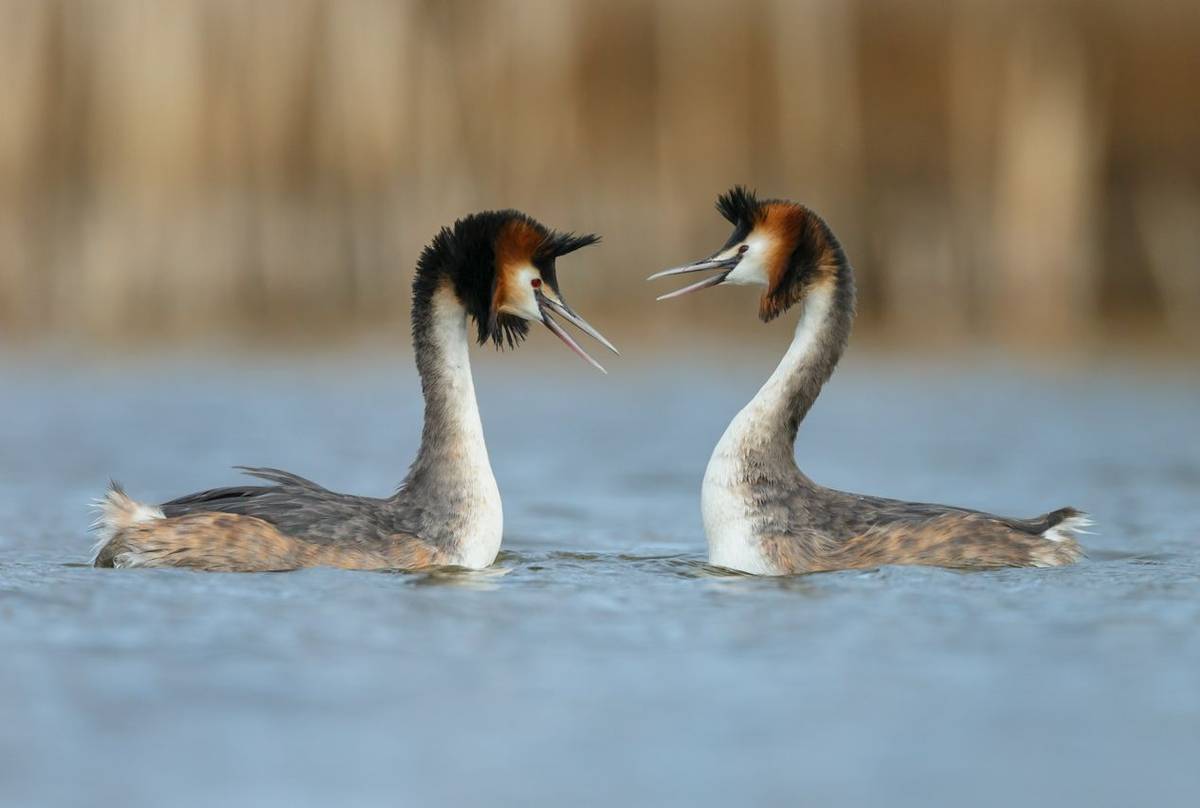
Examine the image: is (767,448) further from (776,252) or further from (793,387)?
(776,252)

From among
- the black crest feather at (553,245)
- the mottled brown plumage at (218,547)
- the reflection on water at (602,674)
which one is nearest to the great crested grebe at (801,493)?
the reflection on water at (602,674)

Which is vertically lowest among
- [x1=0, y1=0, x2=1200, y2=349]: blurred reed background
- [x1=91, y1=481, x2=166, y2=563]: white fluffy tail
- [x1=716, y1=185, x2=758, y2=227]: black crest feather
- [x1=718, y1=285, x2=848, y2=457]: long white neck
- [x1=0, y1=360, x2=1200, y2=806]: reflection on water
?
[x1=0, y1=360, x2=1200, y2=806]: reflection on water

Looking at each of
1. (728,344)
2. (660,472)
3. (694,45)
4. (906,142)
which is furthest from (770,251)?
(906,142)

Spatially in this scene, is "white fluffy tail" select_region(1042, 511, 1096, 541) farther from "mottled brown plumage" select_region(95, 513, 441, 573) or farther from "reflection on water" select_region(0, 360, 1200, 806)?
"mottled brown plumage" select_region(95, 513, 441, 573)

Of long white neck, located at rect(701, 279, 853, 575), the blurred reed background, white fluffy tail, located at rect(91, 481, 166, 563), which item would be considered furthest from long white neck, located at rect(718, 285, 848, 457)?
the blurred reed background

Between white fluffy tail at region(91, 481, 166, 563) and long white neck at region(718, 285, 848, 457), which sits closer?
white fluffy tail at region(91, 481, 166, 563)

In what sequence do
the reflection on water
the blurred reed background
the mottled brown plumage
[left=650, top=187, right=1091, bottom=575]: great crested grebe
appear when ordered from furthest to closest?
the blurred reed background
[left=650, top=187, right=1091, bottom=575]: great crested grebe
the mottled brown plumage
the reflection on water

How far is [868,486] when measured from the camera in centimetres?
1335

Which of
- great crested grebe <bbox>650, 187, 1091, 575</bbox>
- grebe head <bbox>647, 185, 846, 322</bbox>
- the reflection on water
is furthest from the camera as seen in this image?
grebe head <bbox>647, 185, 846, 322</bbox>

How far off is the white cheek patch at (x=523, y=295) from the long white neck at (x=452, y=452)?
24cm

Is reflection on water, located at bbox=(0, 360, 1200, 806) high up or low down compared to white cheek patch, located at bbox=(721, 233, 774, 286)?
down

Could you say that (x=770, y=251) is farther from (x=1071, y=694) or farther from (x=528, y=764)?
(x=528, y=764)

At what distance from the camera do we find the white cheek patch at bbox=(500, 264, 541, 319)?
893 centimetres

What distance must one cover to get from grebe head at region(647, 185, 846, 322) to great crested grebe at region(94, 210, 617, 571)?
702mm
